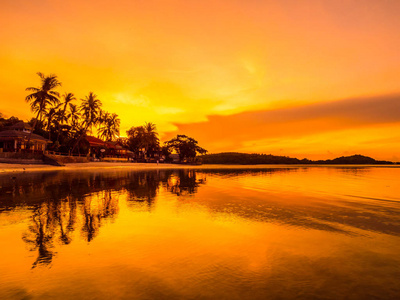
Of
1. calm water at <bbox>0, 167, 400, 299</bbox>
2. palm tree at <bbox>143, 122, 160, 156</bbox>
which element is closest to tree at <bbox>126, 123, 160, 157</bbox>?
palm tree at <bbox>143, 122, 160, 156</bbox>

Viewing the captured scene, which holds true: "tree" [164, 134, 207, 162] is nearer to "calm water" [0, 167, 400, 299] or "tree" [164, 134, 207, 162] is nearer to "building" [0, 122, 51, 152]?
"building" [0, 122, 51, 152]

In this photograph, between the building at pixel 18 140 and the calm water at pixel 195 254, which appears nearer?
the calm water at pixel 195 254

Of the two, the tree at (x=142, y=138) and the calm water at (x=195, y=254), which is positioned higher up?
the tree at (x=142, y=138)

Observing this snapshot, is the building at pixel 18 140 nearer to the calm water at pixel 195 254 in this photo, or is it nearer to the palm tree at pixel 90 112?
the palm tree at pixel 90 112

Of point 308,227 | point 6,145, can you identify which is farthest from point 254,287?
point 6,145

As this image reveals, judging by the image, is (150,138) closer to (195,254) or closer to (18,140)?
(18,140)

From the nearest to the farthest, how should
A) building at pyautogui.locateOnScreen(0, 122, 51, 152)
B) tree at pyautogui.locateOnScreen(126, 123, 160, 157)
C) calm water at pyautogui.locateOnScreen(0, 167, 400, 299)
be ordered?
calm water at pyautogui.locateOnScreen(0, 167, 400, 299), building at pyautogui.locateOnScreen(0, 122, 51, 152), tree at pyautogui.locateOnScreen(126, 123, 160, 157)

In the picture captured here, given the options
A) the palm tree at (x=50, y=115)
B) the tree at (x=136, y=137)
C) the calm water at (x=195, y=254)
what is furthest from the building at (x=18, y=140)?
the calm water at (x=195, y=254)

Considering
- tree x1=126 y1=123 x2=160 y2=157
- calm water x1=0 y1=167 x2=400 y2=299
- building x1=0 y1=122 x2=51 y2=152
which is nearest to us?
calm water x1=0 y1=167 x2=400 y2=299

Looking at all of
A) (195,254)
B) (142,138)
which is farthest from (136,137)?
(195,254)

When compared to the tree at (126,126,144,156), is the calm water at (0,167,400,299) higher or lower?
lower

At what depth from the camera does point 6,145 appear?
168 ft

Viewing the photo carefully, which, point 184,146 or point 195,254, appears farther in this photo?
point 184,146

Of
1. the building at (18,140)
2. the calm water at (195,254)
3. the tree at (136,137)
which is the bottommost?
the calm water at (195,254)
